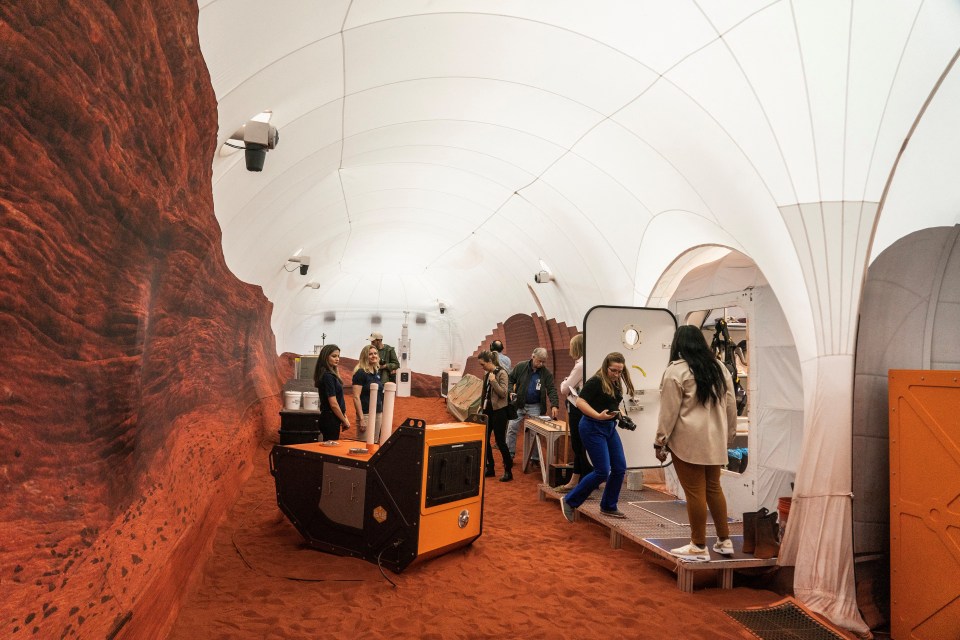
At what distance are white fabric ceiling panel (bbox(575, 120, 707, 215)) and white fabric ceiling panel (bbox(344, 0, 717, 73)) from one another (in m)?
1.25

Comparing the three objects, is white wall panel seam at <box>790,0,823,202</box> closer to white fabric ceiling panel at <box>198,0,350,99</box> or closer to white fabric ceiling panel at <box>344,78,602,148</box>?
white fabric ceiling panel at <box>344,78,602,148</box>

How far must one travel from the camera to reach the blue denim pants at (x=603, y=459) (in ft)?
16.9

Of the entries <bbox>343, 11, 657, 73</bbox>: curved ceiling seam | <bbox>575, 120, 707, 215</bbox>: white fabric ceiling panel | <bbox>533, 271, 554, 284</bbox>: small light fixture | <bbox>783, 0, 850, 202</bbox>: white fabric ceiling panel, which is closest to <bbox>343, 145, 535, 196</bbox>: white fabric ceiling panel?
<bbox>575, 120, 707, 215</bbox>: white fabric ceiling panel

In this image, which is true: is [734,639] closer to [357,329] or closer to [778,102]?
[778,102]

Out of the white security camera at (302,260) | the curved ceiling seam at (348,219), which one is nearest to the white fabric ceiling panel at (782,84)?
the curved ceiling seam at (348,219)

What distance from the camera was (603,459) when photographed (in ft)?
17.0

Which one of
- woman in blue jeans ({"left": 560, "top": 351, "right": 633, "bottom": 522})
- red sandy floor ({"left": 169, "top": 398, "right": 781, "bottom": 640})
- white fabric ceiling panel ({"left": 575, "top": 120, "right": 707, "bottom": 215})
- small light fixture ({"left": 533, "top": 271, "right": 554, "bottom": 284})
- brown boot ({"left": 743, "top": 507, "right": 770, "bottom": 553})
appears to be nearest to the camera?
red sandy floor ({"left": 169, "top": 398, "right": 781, "bottom": 640})

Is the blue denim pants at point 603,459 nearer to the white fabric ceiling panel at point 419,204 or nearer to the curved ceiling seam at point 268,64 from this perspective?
the curved ceiling seam at point 268,64

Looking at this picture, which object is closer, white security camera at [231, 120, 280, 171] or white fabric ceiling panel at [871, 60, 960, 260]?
white fabric ceiling panel at [871, 60, 960, 260]

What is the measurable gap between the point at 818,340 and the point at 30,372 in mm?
4430

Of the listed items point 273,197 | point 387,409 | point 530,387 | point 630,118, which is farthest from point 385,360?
point 630,118

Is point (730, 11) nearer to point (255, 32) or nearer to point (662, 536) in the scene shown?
point (255, 32)

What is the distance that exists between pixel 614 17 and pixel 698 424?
120 inches

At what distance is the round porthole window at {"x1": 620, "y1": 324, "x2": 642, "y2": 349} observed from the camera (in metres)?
6.31
